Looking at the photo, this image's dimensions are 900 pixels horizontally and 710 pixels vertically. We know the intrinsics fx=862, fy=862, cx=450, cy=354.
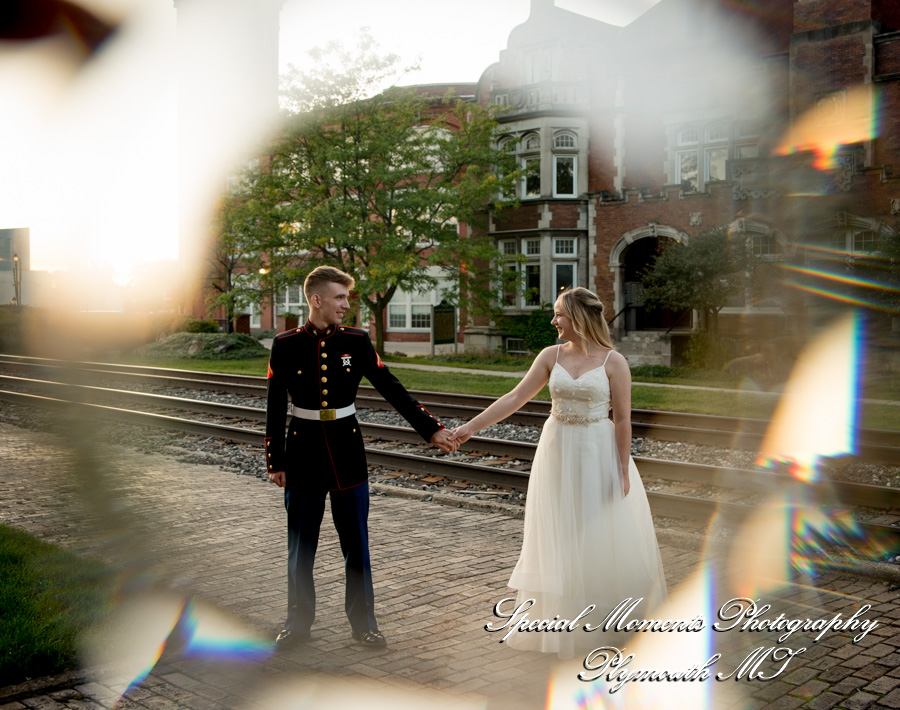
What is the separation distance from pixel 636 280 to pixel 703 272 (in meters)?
7.56

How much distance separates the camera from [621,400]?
4.98m

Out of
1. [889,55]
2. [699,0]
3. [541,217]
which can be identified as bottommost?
[541,217]

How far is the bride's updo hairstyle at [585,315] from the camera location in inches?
196

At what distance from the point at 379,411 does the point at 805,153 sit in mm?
15138

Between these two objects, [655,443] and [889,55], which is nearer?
[655,443]

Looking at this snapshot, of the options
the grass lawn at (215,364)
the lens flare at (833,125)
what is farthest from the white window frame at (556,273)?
the grass lawn at (215,364)

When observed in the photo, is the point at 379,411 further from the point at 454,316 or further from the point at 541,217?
the point at 541,217

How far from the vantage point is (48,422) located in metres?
15.1

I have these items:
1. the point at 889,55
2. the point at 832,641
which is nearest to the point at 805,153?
the point at 889,55

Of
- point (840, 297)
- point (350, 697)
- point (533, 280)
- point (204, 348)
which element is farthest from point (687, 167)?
point (350, 697)

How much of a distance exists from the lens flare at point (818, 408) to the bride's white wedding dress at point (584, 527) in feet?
16.5

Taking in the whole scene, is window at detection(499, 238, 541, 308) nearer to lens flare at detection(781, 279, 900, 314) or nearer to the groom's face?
lens flare at detection(781, 279, 900, 314)

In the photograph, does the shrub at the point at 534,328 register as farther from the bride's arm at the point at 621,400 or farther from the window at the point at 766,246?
the bride's arm at the point at 621,400

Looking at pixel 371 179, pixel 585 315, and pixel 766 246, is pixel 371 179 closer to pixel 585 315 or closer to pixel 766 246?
pixel 766 246
